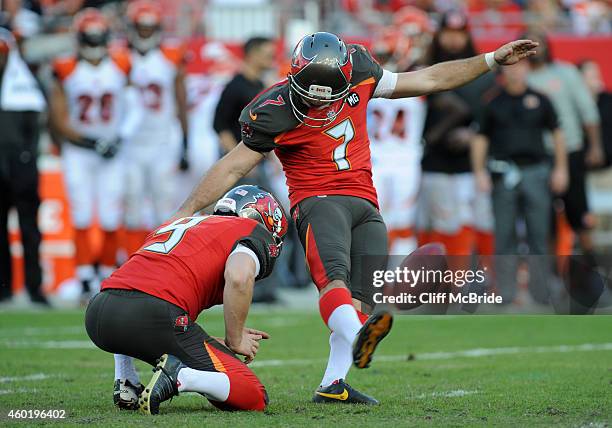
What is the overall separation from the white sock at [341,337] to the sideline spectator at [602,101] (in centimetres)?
816

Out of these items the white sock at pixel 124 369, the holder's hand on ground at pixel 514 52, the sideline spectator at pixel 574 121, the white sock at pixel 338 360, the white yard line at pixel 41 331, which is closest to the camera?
the white sock at pixel 124 369

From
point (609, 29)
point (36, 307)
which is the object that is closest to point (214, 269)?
point (36, 307)

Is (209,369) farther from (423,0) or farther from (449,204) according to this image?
(423,0)

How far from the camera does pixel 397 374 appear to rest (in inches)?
265

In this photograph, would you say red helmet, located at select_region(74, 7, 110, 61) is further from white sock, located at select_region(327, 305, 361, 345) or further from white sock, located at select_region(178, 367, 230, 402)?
white sock, located at select_region(178, 367, 230, 402)

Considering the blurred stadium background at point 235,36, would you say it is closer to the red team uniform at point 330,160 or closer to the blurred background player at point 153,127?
the blurred background player at point 153,127

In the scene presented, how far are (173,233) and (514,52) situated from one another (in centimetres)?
191

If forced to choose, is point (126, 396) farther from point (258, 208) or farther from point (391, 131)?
point (391, 131)

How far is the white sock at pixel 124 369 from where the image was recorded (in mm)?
5387

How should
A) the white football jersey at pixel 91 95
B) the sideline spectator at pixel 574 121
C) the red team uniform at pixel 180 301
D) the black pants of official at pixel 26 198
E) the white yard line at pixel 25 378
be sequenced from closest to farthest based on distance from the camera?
the red team uniform at pixel 180 301 < the white yard line at pixel 25 378 < the black pants of official at pixel 26 198 < the white football jersey at pixel 91 95 < the sideline spectator at pixel 574 121

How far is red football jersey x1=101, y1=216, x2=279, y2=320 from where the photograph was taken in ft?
17.0

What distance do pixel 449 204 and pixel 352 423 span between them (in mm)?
6523

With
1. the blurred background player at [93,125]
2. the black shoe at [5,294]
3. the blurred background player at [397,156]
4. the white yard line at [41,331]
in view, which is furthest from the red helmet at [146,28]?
the white yard line at [41,331]

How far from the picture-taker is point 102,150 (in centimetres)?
1108
